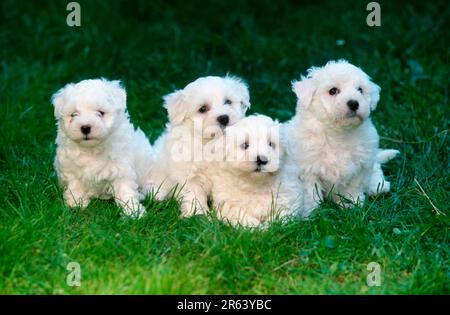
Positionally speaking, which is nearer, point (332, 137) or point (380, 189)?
point (332, 137)

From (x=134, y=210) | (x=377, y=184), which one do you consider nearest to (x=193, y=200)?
(x=134, y=210)

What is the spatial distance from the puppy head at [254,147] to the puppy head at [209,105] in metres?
0.34

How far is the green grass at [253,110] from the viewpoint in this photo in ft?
15.5

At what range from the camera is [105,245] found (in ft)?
16.2

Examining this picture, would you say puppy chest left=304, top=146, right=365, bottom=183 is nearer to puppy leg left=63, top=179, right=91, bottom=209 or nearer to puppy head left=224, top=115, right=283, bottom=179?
puppy head left=224, top=115, right=283, bottom=179

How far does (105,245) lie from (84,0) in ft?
18.3

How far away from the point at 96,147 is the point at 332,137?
170cm

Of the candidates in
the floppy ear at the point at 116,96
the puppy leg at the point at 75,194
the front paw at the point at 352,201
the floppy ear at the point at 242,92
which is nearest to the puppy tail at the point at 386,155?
the front paw at the point at 352,201

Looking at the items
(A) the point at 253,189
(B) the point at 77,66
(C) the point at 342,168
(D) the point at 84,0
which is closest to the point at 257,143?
A: (A) the point at 253,189

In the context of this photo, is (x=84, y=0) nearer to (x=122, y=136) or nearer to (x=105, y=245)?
(x=122, y=136)

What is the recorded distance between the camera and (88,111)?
5.40 m

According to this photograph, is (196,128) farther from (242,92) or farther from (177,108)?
(242,92)

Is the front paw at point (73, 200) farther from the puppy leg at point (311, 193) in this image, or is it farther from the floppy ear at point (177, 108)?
the puppy leg at point (311, 193)
